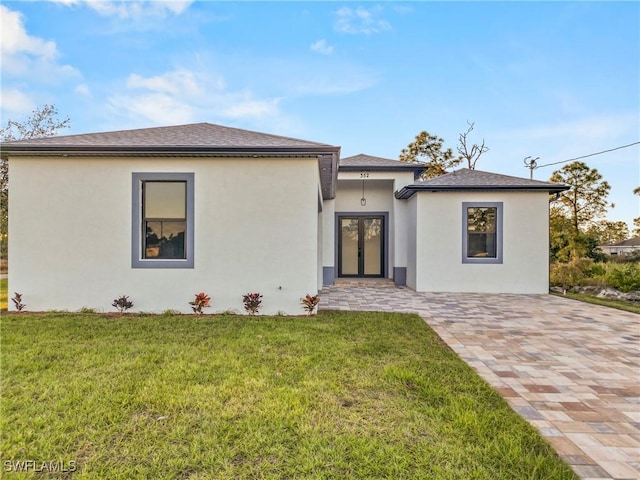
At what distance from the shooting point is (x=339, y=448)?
215 centimetres

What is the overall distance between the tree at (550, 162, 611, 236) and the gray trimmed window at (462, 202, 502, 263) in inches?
587

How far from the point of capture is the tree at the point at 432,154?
21.0 metres

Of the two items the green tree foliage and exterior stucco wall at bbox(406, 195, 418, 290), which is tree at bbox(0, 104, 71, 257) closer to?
exterior stucco wall at bbox(406, 195, 418, 290)

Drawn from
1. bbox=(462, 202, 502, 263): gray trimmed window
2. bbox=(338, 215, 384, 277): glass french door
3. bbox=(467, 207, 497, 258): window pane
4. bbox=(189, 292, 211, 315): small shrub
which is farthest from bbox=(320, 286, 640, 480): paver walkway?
bbox=(338, 215, 384, 277): glass french door

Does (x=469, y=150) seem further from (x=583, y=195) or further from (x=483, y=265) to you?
(x=483, y=265)

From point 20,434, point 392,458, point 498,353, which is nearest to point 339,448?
point 392,458

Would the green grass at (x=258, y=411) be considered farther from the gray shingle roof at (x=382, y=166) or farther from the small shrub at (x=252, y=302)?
the gray shingle roof at (x=382, y=166)

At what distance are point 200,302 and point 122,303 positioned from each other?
158 cm

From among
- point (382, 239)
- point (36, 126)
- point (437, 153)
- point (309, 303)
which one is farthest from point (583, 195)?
point (36, 126)

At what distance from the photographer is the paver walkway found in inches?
89.7

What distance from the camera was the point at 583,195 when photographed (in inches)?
805

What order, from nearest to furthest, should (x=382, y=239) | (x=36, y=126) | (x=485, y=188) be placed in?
(x=485, y=188) < (x=382, y=239) < (x=36, y=126)

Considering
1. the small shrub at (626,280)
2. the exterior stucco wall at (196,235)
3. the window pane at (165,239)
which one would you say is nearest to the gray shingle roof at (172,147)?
the exterior stucco wall at (196,235)

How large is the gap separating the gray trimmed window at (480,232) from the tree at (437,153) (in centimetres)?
1098
